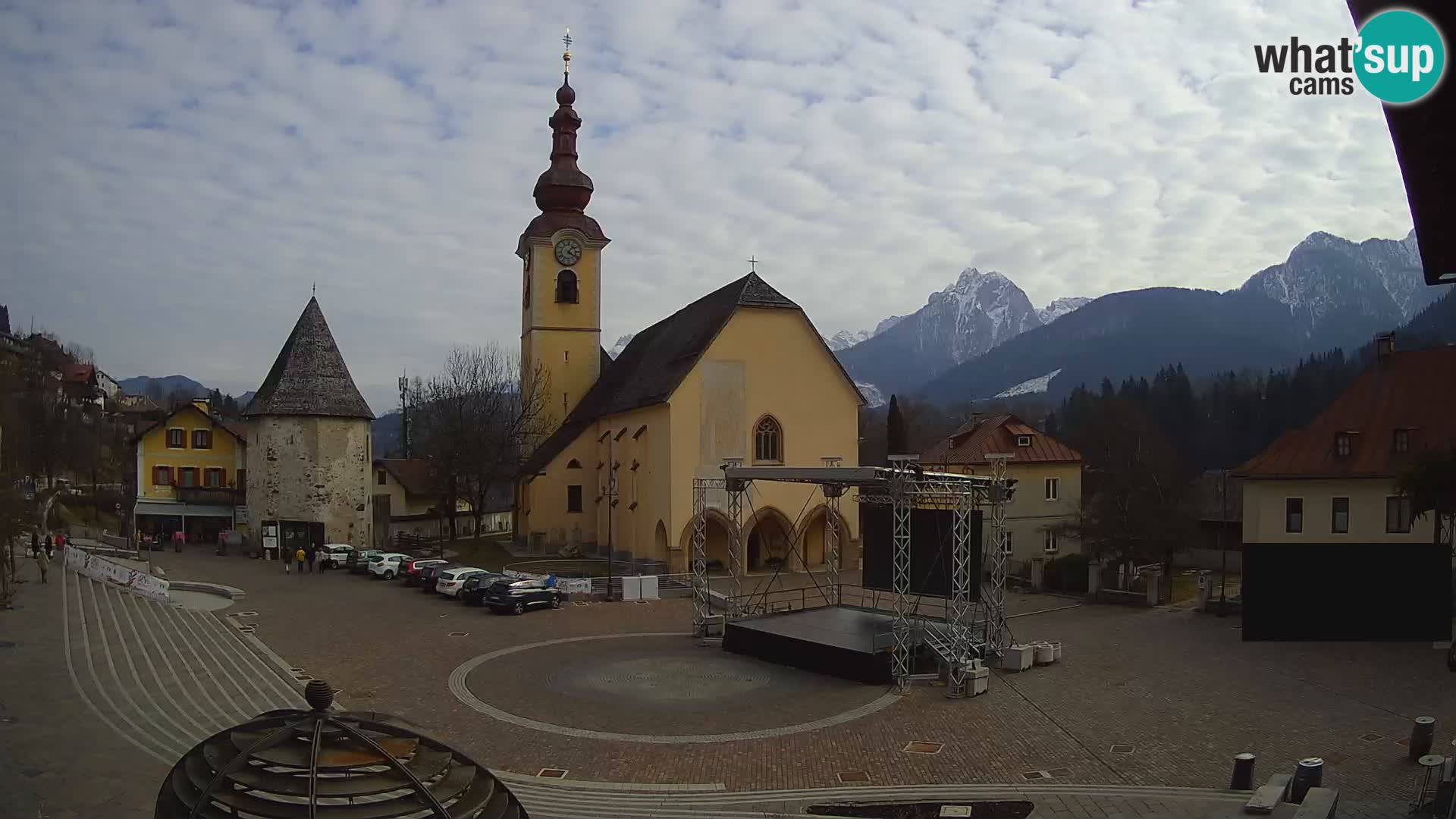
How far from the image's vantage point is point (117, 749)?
13.1m

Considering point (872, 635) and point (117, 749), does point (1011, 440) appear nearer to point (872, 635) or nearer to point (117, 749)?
point (872, 635)

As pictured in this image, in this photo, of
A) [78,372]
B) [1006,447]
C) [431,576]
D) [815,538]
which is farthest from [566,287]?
[78,372]

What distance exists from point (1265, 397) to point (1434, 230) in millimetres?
83564

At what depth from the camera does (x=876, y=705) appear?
60.2ft

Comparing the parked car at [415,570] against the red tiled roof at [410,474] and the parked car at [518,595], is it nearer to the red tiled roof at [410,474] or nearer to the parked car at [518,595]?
the parked car at [518,595]

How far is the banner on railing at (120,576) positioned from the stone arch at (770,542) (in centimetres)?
2032

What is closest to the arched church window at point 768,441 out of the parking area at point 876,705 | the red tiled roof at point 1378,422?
the parking area at point 876,705

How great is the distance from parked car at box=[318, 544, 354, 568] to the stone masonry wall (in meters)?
3.04

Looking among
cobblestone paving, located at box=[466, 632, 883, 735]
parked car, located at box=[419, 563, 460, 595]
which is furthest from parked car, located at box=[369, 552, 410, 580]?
cobblestone paving, located at box=[466, 632, 883, 735]

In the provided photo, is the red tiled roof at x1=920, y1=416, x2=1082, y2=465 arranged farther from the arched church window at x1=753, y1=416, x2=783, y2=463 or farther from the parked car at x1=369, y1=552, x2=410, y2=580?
the parked car at x1=369, y1=552, x2=410, y2=580

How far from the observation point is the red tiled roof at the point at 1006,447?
44.4 meters

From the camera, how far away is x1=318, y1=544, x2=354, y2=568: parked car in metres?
40.6

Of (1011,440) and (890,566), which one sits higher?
(1011,440)

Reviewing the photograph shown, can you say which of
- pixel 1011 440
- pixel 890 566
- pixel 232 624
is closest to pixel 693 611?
pixel 890 566
